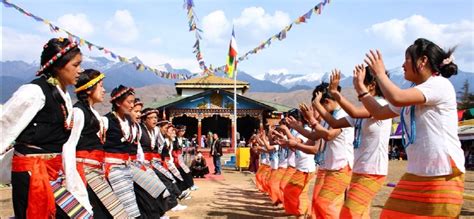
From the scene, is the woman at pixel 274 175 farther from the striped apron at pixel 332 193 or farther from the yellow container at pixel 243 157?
the yellow container at pixel 243 157

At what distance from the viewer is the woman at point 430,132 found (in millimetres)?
3170

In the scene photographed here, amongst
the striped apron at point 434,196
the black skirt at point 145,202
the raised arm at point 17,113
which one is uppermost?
the raised arm at point 17,113

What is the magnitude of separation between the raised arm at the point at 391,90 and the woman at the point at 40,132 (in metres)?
2.05

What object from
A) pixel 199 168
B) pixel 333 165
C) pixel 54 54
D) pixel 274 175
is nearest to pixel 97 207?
pixel 54 54

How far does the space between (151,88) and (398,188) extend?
171 meters

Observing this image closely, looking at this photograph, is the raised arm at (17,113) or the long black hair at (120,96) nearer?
the raised arm at (17,113)

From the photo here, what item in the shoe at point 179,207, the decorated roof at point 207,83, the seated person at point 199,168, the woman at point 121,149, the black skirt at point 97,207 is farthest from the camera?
the decorated roof at point 207,83

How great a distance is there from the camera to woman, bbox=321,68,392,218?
4.55 m

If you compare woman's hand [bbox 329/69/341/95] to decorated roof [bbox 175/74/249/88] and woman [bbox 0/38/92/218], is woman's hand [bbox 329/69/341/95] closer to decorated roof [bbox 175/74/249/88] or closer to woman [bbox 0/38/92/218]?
woman [bbox 0/38/92/218]

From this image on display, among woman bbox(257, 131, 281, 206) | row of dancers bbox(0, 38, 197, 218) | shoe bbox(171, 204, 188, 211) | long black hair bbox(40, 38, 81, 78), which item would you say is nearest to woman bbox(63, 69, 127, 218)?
row of dancers bbox(0, 38, 197, 218)

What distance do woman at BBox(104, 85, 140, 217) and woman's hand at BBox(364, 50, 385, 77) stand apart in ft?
10.5

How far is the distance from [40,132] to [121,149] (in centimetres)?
224

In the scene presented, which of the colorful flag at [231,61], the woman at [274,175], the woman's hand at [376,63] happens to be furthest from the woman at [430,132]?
the colorful flag at [231,61]

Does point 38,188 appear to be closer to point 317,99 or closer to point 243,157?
point 317,99
